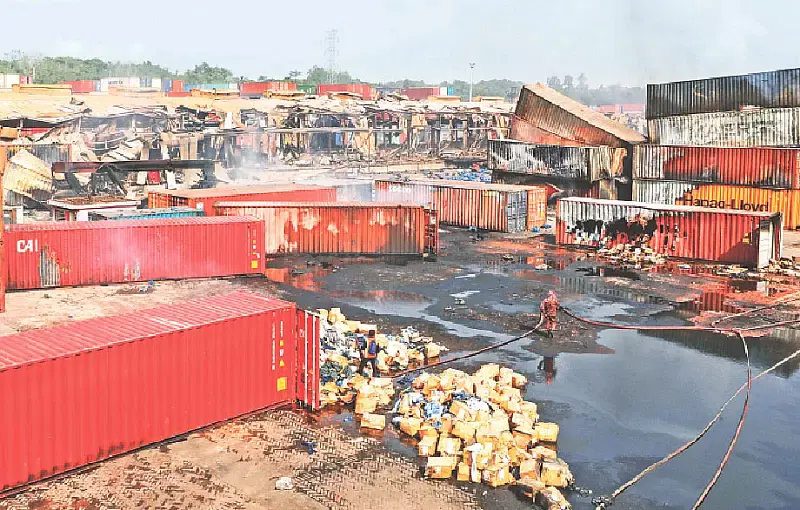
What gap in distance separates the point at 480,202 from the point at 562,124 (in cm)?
1859

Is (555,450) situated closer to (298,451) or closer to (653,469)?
(653,469)

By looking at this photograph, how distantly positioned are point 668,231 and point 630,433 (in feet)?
86.1

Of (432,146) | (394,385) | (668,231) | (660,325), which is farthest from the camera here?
(432,146)

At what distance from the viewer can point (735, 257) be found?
42062 millimetres

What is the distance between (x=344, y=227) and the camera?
4406cm

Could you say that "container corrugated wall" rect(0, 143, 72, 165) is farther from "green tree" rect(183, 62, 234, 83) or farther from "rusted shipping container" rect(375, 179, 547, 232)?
"green tree" rect(183, 62, 234, 83)

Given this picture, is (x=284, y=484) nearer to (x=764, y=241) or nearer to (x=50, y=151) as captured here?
(x=764, y=241)

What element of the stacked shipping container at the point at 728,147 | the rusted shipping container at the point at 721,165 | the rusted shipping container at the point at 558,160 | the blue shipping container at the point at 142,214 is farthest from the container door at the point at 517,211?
the blue shipping container at the point at 142,214

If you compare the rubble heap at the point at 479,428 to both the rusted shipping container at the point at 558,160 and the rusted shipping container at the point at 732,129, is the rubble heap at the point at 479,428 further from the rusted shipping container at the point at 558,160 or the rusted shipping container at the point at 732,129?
the rusted shipping container at the point at 732,129

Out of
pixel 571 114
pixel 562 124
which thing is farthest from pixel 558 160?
pixel 562 124

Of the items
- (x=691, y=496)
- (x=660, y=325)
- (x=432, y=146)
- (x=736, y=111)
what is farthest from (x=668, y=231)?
(x=432, y=146)

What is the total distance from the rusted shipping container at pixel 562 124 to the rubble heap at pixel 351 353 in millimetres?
39962

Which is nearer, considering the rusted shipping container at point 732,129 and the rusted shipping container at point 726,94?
the rusted shipping container at point 732,129

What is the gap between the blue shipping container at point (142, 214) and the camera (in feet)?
131
